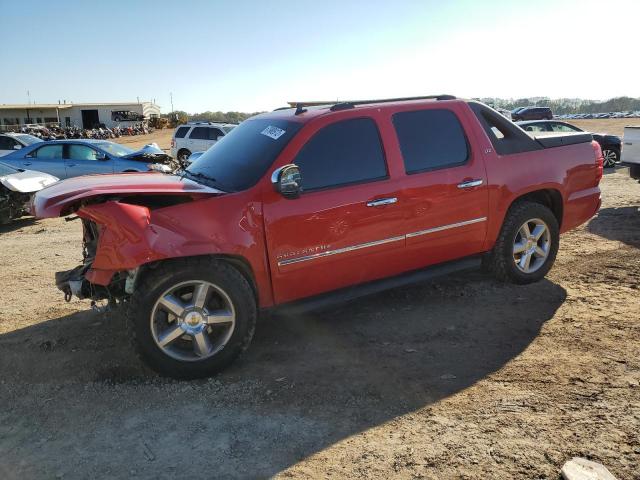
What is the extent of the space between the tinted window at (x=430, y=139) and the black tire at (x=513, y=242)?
2.82 feet

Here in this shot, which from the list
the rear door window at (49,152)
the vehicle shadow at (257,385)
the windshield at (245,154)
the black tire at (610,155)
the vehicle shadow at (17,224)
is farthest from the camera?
the black tire at (610,155)

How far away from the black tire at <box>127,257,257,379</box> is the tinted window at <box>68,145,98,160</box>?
34.2 feet

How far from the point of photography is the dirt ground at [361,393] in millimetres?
2888

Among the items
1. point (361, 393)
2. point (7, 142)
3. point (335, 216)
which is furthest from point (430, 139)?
point (7, 142)

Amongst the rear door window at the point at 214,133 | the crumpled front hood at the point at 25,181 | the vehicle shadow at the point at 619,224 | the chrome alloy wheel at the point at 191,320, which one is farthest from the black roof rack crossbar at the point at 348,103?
the rear door window at the point at 214,133

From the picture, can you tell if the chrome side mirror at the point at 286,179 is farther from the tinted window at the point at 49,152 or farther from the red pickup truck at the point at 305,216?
the tinted window at the point at 49,152

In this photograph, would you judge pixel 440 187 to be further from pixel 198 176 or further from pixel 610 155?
pixel 610 155

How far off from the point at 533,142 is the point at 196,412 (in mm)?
4038

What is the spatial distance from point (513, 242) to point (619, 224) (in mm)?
3894

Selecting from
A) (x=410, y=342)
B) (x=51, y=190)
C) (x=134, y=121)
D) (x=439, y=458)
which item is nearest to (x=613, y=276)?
(x=410, y=342)

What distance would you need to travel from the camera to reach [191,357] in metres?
3.81

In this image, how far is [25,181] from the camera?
957 cm

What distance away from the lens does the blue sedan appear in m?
12.6

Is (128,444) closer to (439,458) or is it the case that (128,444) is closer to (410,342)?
(439,458)
